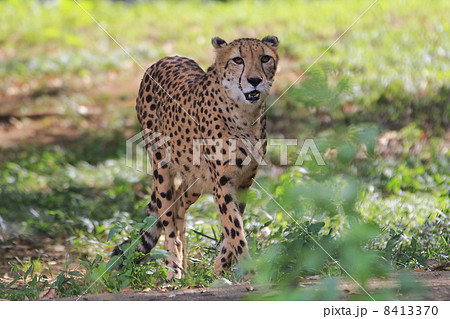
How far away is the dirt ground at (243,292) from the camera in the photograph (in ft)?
12.7

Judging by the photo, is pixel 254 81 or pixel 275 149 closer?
pixel 254 81

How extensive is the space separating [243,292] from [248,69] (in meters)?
1.53

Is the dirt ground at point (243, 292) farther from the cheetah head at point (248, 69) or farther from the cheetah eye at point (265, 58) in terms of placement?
the cheetah eye at point (265, 58)

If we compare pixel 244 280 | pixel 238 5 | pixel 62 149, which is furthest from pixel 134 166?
pixel 238 5

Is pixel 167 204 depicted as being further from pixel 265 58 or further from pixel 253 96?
pixel 265 58

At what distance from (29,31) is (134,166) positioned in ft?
21.5

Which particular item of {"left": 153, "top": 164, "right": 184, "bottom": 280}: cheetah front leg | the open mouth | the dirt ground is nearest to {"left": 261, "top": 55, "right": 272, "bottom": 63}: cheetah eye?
the open mouth

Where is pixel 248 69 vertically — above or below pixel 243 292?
above

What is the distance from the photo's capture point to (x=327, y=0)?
49.5 ft

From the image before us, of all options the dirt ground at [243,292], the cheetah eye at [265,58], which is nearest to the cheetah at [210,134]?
the cheetah eye at [265,58]

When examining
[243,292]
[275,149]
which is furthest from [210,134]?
[275,149]

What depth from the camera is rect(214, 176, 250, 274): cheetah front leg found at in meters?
5.01

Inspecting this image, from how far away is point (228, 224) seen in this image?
5.08 metres

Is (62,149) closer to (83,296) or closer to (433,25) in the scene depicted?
(83,296)
